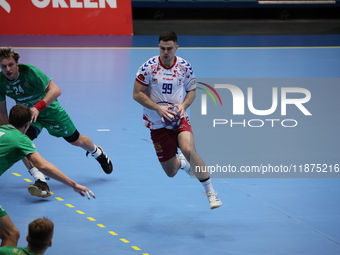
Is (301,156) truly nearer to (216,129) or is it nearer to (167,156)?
(216,129)

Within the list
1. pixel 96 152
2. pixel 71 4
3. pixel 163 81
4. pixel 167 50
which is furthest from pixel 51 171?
pixel 71 4

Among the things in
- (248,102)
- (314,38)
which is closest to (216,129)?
(248,102)

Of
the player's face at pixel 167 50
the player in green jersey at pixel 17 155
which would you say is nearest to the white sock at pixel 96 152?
the player's face at pixel 167 50

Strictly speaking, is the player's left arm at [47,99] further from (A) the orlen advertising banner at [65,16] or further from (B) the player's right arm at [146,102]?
(A) the orlen advertising banner at [65,16]

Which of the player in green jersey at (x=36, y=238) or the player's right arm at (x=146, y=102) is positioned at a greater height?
the player's right arm at (x=146, y=102)

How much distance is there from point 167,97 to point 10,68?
6.59ft

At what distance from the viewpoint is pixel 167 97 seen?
22.1 ft

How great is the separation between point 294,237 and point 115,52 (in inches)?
404

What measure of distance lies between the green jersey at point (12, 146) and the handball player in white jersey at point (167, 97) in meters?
1.94

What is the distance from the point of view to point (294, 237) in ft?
20.1

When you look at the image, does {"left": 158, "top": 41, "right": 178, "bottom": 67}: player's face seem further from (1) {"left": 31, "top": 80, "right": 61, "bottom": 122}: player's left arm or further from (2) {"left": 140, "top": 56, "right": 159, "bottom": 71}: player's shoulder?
(1) {"left": 31, "top": 80, "right": 61, "bottom": 122}: player's left arm

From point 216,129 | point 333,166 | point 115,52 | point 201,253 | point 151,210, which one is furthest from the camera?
point 115,52

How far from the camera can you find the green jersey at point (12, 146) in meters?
4.96

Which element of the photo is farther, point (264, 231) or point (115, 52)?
point (115, 52)
